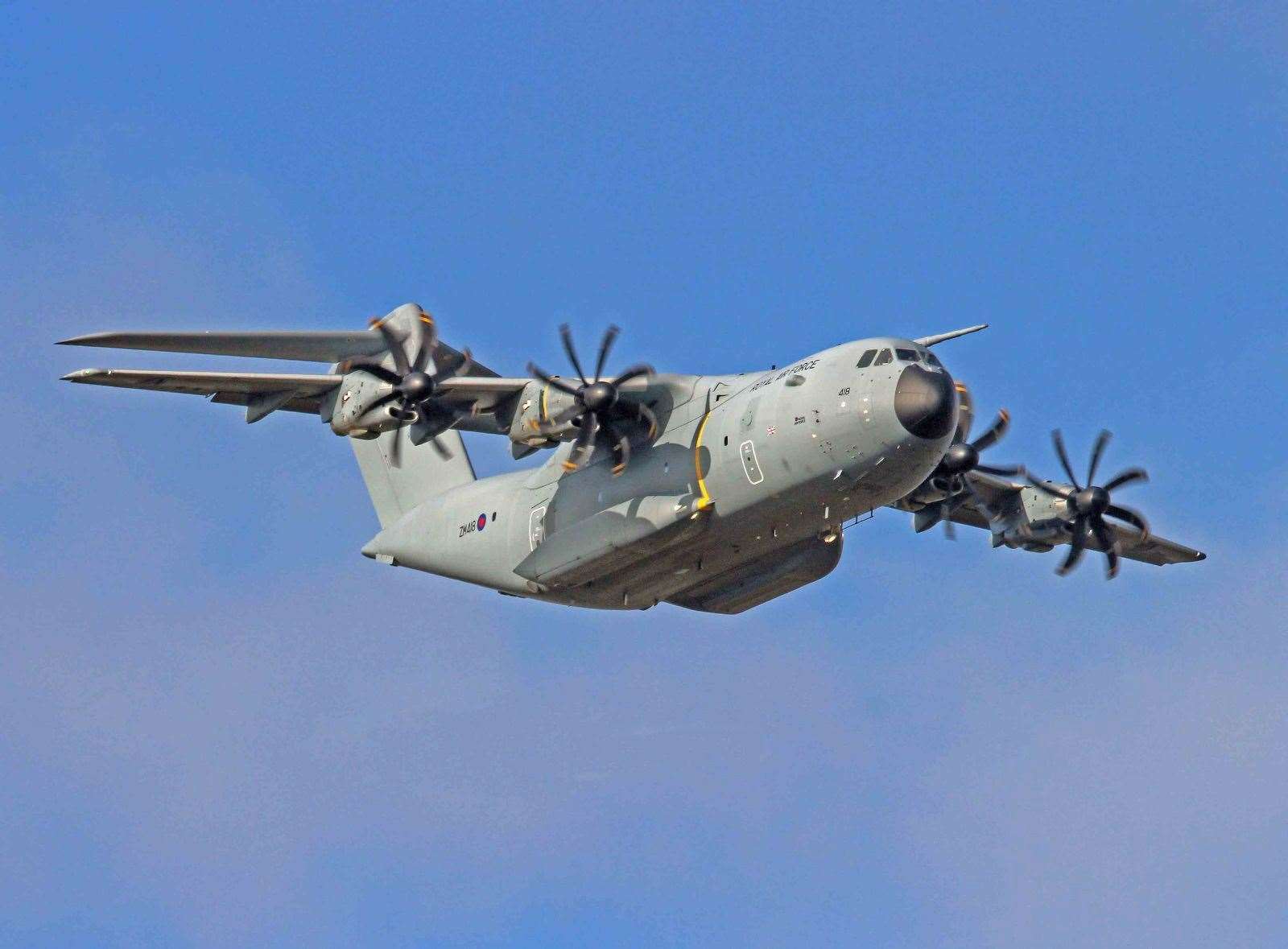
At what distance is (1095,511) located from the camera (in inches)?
1432

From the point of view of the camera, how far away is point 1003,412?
34438 mm

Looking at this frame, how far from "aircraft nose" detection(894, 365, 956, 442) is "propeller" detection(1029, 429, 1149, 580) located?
655cm

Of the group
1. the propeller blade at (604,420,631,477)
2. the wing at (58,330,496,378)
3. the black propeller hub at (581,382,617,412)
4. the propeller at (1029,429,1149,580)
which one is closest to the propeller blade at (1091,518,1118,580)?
the propeller at (1029,429,1149,580)

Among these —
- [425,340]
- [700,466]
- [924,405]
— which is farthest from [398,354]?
[924,405]

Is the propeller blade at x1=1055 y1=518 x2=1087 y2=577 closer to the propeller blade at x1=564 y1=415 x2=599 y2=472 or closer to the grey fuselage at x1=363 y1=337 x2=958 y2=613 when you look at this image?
the grey fuselage at x1=363 y1=337 x2=958 y2=613

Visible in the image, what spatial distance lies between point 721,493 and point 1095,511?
7885 millimetres

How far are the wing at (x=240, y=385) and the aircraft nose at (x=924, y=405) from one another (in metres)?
8.34

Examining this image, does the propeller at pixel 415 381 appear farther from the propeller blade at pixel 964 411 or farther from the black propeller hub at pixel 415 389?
the propeller blade at pixel 964 411

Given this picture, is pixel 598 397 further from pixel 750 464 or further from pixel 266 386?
pixel 266 386

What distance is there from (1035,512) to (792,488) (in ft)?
24.5

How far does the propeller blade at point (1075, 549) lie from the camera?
1428 inches

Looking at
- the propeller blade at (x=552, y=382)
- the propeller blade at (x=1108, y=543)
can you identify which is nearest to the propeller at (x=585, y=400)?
the propeller blade at (x=552, y=382)

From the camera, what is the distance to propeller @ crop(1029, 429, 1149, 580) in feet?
119

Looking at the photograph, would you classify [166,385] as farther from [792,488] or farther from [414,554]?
[792,488]
